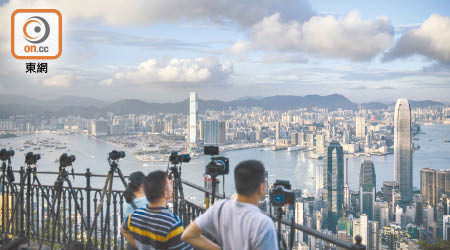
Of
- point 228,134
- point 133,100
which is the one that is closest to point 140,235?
point 133,100

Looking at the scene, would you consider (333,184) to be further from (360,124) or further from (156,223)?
(156,223)

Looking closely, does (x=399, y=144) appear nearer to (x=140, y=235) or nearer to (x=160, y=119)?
(x=160, y=119)

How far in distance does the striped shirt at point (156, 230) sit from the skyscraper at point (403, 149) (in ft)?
58.3

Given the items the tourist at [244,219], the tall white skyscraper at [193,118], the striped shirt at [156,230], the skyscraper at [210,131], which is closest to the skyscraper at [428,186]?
→ the skyscraper at [210,131]

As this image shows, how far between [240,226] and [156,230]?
0.47m

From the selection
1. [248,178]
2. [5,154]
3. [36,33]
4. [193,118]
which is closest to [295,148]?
[193,118]

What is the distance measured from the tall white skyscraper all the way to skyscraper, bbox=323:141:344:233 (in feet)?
22.8

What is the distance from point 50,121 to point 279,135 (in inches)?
452

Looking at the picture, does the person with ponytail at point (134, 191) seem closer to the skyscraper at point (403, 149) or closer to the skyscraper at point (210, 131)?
the skyscraper at point (210, 131)

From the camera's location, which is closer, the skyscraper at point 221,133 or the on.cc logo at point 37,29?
the on.cc logo at point 37,29

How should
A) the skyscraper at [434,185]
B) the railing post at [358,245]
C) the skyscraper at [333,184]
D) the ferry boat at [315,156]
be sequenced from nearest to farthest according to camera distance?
the railing post at [358,245] < the skyscraper at [333,184] < the skyscraper at [434,185] < the ferry boat at [315,156]

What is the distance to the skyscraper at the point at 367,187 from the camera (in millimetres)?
16297

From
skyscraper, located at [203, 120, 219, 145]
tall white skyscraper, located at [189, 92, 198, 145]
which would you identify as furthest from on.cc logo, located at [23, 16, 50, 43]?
skyscraper, located at [203, 120, 219, 145]

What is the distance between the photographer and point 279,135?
17859 millimetres
